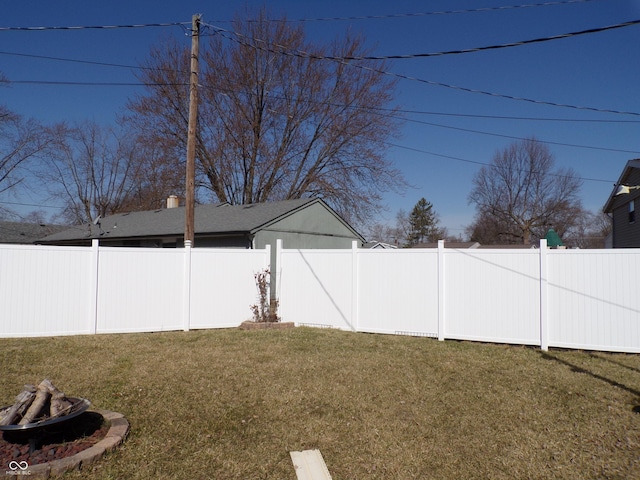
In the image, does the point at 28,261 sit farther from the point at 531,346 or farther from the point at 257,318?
the point at 531,346

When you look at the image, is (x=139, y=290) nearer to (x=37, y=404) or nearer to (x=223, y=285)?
(x=223, y=285)

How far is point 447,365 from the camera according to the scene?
6594 mm

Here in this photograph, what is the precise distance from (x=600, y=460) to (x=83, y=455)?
398 centimetres

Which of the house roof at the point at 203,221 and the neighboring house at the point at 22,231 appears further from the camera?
the neighboring house at the point at 22,231

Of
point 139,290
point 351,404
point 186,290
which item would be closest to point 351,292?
point 186,290

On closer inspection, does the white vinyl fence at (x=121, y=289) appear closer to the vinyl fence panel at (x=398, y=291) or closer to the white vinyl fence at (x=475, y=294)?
the white vinyl fence at (x=475, y=294)

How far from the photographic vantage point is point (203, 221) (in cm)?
1562

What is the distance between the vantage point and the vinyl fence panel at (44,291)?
26.2 ft

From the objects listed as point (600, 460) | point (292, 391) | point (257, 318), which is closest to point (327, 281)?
point (257, 318)

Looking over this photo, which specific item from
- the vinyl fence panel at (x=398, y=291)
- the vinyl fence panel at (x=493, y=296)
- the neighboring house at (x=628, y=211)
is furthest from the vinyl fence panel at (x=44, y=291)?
the neighboring house at (x=628, y=211)

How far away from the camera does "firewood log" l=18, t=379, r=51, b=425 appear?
3.46 meters

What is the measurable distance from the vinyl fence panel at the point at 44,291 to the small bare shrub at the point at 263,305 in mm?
3119

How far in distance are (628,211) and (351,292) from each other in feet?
46.6

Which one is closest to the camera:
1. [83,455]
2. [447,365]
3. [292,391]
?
[83,455]
